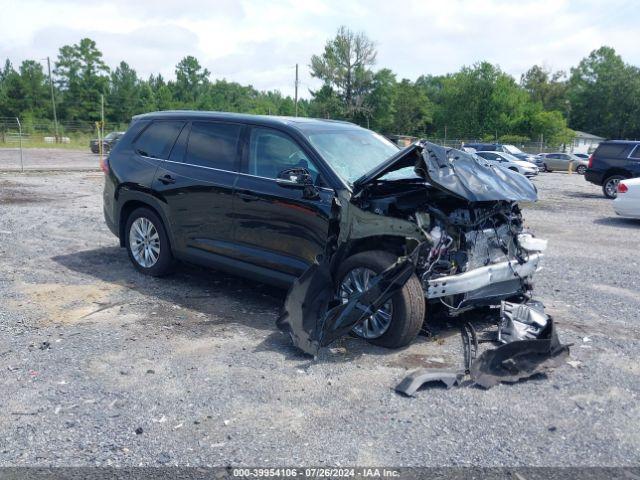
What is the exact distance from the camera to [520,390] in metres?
4.28

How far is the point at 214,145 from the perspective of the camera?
21.1 ft

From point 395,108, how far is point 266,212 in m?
78.5

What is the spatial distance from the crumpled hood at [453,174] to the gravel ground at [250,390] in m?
1.29

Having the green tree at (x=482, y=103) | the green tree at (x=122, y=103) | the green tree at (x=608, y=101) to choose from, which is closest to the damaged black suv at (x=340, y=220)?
the green tree at (x=122, y=103)

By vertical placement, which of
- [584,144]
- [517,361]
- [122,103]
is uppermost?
[122,103]

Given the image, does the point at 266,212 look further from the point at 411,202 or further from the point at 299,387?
the point at 299,387

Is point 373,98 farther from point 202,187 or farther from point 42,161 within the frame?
point 202,187

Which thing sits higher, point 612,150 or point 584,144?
point 584,144

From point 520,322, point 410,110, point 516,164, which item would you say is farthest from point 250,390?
point 410,110

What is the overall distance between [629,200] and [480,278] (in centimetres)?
912

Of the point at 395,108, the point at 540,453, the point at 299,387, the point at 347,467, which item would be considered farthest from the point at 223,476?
the point at 395,108

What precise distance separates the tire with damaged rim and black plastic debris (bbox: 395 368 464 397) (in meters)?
0.46

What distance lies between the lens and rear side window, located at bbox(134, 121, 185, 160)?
22.6ft

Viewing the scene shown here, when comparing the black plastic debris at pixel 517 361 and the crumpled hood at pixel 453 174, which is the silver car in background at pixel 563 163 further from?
the black plastic debris at pixel 517 361
